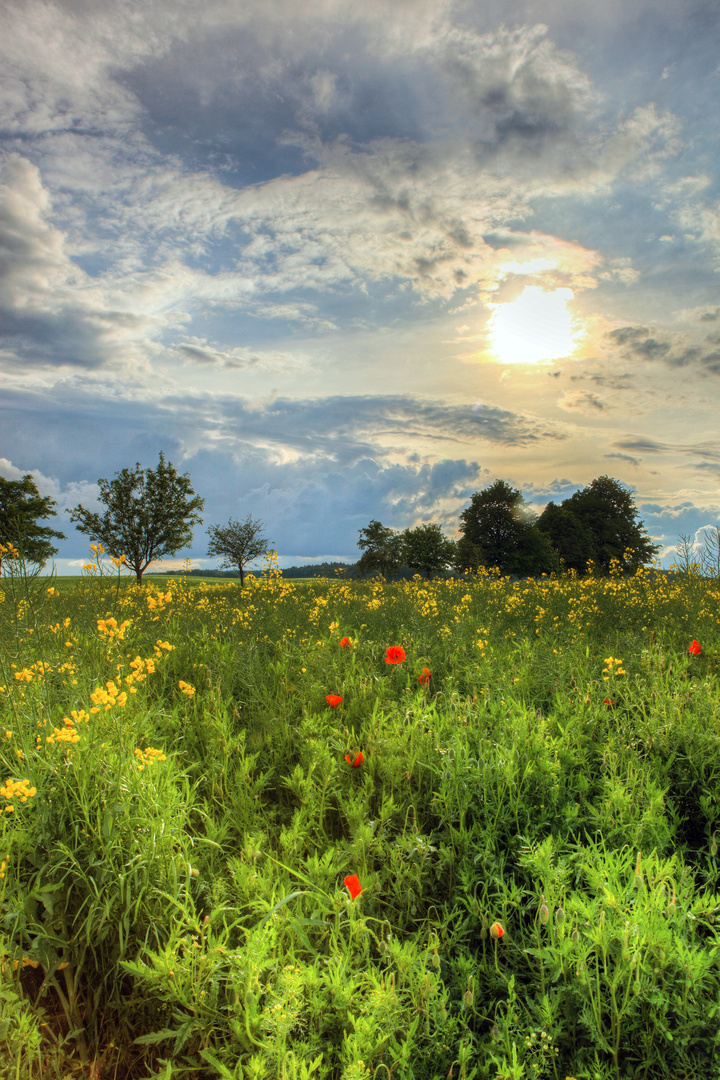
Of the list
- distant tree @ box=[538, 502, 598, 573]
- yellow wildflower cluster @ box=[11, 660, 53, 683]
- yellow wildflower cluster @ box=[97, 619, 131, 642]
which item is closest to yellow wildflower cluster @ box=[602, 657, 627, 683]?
Answer: yellow wildflower cluster @ box=[97, 619, 131, 642]

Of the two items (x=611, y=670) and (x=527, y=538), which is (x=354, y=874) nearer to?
(x=611, y=670)

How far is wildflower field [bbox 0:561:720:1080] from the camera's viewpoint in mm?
2049

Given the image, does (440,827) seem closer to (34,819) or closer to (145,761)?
(145,761)

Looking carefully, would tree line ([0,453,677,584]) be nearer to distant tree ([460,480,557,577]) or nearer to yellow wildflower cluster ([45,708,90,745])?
distant tree ([460,480,557,577])

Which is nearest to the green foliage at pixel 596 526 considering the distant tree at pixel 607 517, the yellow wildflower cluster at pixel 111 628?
the distant tree at pixel 607 517

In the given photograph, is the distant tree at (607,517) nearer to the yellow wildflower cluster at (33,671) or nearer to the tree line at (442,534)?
the tree line at (442,534)

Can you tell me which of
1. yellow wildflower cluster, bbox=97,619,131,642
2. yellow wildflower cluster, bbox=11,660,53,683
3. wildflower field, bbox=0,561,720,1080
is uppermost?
yellow wildflower cluster, bbox=97,619,131,642

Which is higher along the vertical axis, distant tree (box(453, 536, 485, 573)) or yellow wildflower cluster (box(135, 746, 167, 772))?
distant tree (box(453, 536, 485, 573))

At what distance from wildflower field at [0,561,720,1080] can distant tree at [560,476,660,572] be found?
158ft

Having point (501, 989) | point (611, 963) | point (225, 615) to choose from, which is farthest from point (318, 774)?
point (225, 615)

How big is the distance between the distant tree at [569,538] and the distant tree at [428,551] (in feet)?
29.9

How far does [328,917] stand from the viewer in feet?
8.59

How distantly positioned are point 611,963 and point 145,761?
96.7 inches

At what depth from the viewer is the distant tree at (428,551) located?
52250 mm
